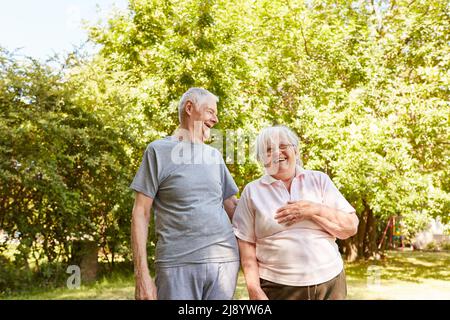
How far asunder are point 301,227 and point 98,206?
6.49m

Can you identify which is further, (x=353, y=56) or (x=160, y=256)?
(x=353, y=56)

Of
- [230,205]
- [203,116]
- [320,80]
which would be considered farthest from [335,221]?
[320,80]

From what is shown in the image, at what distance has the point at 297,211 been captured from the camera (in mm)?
1768

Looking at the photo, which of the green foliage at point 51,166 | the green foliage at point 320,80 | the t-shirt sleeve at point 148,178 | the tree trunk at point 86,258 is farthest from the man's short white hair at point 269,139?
the tree trunk at point 86,258

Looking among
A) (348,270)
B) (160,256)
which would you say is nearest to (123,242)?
(348,270)

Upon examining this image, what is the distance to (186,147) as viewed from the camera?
194 centimetres

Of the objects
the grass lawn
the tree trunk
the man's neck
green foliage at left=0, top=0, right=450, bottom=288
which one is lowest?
the grass lawn

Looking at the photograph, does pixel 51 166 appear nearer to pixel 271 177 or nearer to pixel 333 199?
pixel 271 177

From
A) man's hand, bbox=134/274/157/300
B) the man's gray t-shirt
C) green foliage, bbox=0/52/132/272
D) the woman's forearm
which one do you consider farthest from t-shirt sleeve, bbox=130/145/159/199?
green foliage, bbox=0/52/132/272

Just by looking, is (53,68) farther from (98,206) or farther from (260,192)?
(260,192)

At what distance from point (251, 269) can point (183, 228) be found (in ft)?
0.93

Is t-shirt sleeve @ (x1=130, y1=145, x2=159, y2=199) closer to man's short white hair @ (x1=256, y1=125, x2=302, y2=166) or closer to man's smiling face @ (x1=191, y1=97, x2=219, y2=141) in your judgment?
man's smiling face @ (x1=191, y1=97, x2=219, y2=141)

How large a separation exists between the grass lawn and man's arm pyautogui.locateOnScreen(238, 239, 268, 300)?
5.00m

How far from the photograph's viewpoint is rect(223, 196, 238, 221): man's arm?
208 centimetres
